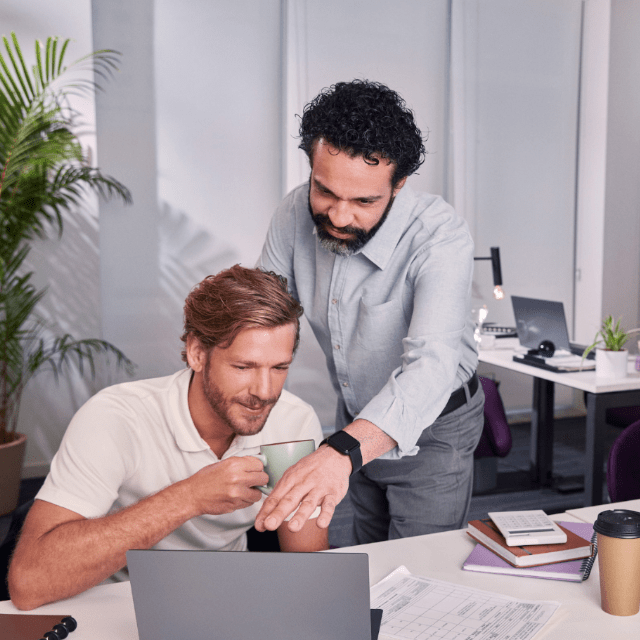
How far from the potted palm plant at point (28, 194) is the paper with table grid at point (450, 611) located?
8.85 feet

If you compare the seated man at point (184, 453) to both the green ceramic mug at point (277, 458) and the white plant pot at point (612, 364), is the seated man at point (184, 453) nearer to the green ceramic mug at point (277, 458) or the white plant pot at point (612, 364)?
the green ceramic mug at point (277, 458)

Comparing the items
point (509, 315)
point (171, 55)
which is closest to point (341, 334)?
point (171, 55)

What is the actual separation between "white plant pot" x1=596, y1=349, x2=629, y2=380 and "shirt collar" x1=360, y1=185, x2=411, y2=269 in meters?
1.90

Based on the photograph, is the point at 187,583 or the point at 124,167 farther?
the point at 124,167

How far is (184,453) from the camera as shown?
1.50 meters

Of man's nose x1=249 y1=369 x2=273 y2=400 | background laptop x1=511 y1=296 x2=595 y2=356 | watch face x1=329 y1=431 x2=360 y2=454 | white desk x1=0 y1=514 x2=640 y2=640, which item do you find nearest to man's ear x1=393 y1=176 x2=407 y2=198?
man's nose x1=249 y1=369 x2=273 y2=400

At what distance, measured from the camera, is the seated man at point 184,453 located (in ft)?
3.92

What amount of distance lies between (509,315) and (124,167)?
301cm

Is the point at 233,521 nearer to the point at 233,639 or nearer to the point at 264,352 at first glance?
the point at 264,352

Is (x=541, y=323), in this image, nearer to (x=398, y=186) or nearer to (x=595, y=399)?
(x=595, y=399)

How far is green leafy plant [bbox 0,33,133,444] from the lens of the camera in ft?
10.6

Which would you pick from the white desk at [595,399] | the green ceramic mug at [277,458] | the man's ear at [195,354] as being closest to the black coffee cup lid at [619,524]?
the green ceramic mug at [277,458]

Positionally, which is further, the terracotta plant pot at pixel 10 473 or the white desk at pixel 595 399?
the terracotta plant pot at pixel 10 473

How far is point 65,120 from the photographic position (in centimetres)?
371
